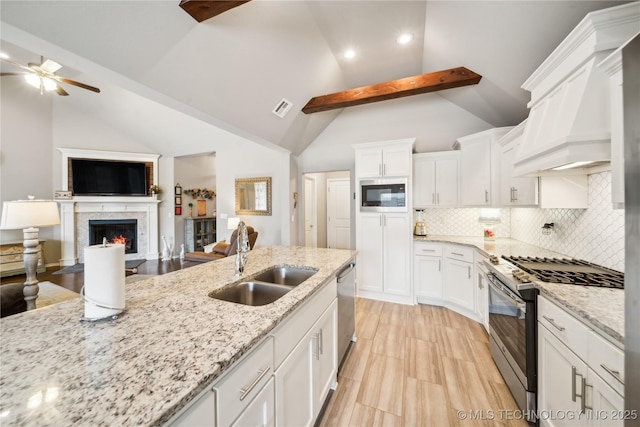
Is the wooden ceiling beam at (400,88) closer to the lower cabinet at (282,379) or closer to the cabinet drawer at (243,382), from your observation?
the lower cabinet at (282,379)

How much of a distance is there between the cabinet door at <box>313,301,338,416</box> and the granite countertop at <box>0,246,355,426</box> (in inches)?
17.4

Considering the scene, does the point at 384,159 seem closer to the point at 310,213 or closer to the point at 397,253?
the point at 397,253

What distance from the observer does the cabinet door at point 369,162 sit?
11.4 ft

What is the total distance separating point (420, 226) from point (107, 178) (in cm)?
724

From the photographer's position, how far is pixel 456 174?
3289mm

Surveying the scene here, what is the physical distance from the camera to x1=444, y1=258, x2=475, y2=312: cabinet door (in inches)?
112

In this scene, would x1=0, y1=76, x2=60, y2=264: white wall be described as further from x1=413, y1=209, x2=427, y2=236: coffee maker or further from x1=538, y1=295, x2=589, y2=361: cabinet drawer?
x1=538, y1=295, x2=589, y2=361: cabinet drawer

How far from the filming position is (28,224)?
2.34m

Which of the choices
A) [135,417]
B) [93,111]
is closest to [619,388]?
[135,417]

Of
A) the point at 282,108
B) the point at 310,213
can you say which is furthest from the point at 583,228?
the point at 310,213

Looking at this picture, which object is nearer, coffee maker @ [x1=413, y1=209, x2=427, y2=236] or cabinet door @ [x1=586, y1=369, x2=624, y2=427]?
cabinet door @ [x1=586, y1=369, x2=624, y2=427]

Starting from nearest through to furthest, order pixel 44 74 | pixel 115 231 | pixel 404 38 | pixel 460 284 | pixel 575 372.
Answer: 1. pixel 575 372
2. pixel 404 38
3. pixel 460 284
4. pixel 44 74
5. pixel 115 231

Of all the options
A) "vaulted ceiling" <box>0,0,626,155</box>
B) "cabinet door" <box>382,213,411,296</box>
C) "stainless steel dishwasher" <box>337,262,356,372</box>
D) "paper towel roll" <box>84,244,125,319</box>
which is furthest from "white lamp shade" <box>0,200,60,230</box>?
"cabinet door" <box>382,213,411,296</box>

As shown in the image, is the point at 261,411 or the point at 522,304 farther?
the point at 522,304
